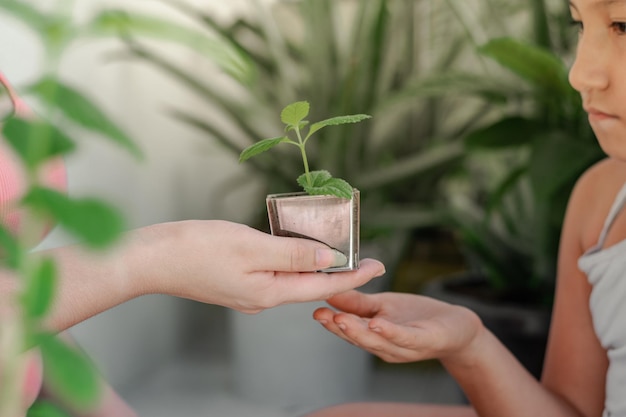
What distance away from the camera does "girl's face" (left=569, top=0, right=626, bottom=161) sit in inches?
29.8

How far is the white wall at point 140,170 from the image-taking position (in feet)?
5.13

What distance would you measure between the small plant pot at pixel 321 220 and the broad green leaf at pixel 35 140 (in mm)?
424

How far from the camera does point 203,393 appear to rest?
1.84 meters

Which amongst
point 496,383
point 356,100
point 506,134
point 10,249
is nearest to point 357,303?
point 496,383

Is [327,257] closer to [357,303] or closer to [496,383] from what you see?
[357,303]

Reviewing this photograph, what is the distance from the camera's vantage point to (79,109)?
199 mm

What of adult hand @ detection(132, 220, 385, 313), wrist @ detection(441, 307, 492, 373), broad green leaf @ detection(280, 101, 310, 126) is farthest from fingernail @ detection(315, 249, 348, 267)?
wrist @ detection(441, 307, 492, 373)

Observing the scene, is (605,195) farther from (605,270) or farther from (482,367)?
(482,367)

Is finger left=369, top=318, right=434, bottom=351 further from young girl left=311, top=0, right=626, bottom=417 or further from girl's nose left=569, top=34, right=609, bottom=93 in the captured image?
girl's nose left=569, top=34, right=609, bottom=93

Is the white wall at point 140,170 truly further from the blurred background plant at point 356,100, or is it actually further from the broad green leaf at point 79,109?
the broad green leaf at point 79,109

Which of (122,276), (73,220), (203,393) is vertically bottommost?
(203,393)

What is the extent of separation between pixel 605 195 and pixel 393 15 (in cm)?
126

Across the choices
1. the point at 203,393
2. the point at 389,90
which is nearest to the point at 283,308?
the point at 203,393

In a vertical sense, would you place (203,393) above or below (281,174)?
below
